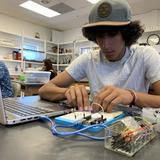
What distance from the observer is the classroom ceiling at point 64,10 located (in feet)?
12.9

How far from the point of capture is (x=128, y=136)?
1.20ft

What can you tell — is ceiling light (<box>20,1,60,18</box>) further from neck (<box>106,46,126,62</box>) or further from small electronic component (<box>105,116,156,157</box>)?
small electronic component (<box>105,116,156,157</box>)

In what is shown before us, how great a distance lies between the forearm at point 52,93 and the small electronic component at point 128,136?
48cm

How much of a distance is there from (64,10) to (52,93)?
382 cm

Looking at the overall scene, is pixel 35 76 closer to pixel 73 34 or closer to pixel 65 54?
pixel 65 54

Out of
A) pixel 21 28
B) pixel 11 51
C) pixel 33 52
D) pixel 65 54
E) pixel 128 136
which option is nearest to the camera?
pixel 128 136

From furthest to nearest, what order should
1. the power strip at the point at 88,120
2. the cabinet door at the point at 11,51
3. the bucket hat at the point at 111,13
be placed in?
the cabinet door at the point at 11,51 < the bucket hat at the point at 111,13 < the power strip at the point at 88,120

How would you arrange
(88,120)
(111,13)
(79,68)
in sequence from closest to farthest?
(88,120), (111,13), (79,68)

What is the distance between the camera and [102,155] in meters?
0.35

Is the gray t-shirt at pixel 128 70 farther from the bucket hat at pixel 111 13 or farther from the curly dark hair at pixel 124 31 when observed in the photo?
the bucket hat at pixel 111 13

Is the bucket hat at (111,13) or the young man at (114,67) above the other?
the bucket hat at (111,13)

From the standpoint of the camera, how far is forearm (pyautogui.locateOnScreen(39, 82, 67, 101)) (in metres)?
0.89

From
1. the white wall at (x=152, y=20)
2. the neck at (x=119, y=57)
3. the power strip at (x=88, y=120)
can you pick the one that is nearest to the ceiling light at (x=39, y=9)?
the white wall at (x=152, y=20)

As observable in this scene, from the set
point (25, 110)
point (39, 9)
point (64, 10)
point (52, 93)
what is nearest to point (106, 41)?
point (52, 93)
